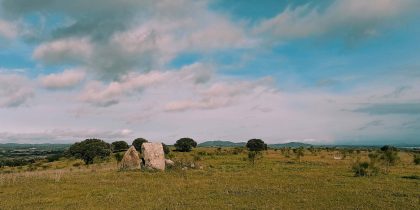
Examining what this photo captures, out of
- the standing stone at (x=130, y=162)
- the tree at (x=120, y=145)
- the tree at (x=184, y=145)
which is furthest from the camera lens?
the tree at (x=120, y=145)

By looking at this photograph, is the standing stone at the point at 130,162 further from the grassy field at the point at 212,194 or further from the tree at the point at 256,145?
the tree at the point at 256,145

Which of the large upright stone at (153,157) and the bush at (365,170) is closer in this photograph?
the bush at (365,170)

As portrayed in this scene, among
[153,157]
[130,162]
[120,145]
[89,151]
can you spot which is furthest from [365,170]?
[120,145]

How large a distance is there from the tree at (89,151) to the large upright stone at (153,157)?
4053cm

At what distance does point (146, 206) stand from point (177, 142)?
8453 cm

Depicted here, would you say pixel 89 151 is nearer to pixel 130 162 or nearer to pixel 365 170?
pixel 130 162

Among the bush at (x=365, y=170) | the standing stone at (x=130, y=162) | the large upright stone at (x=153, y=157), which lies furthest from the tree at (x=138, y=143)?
the bush at (x=365, y=170)

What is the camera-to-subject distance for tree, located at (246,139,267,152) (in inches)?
4352

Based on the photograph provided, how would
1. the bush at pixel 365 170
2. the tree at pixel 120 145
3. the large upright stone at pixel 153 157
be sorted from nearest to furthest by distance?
1. the bush at pixel 365 170
2. the large upright stone at pixel 153 157
3. the tree at pixel 120 145

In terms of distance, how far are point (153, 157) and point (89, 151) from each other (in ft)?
142

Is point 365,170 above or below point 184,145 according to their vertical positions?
below

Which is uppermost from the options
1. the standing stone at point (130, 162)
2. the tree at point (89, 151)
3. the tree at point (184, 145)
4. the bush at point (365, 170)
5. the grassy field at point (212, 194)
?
the tree at point (184, 145)

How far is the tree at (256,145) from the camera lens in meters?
111

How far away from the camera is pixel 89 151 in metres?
87.9
